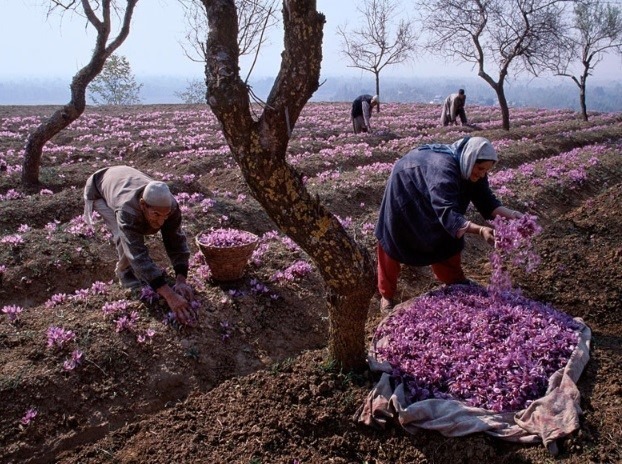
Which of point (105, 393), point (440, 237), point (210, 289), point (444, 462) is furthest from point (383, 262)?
point (105, 393)

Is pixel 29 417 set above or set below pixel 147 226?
below

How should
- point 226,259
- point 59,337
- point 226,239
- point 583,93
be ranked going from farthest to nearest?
point 583,93, point 226,239, point 226,259, point 59,337

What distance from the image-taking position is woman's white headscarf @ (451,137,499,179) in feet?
15.3

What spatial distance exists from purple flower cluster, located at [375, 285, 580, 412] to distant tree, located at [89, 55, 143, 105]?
64.4m

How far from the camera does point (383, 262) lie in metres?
5.91

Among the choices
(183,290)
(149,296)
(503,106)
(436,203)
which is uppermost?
(503,106)

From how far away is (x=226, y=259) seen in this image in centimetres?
589

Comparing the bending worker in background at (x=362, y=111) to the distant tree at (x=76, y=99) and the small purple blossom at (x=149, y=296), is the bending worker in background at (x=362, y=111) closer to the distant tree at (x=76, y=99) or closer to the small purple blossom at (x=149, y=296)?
the distant tree at (x=76, y=99)

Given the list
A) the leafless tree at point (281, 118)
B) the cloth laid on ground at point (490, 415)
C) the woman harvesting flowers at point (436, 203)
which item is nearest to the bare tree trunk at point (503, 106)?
the woman harvesting flowers at point (436, 203)

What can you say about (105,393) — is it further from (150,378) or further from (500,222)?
(500,222)

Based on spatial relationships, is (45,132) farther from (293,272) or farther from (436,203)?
(436,203)

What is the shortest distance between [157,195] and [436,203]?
276 centimetres

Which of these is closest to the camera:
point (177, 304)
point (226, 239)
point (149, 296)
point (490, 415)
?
point (490, 415)

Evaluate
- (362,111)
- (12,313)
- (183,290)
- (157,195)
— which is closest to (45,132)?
(12,313)
